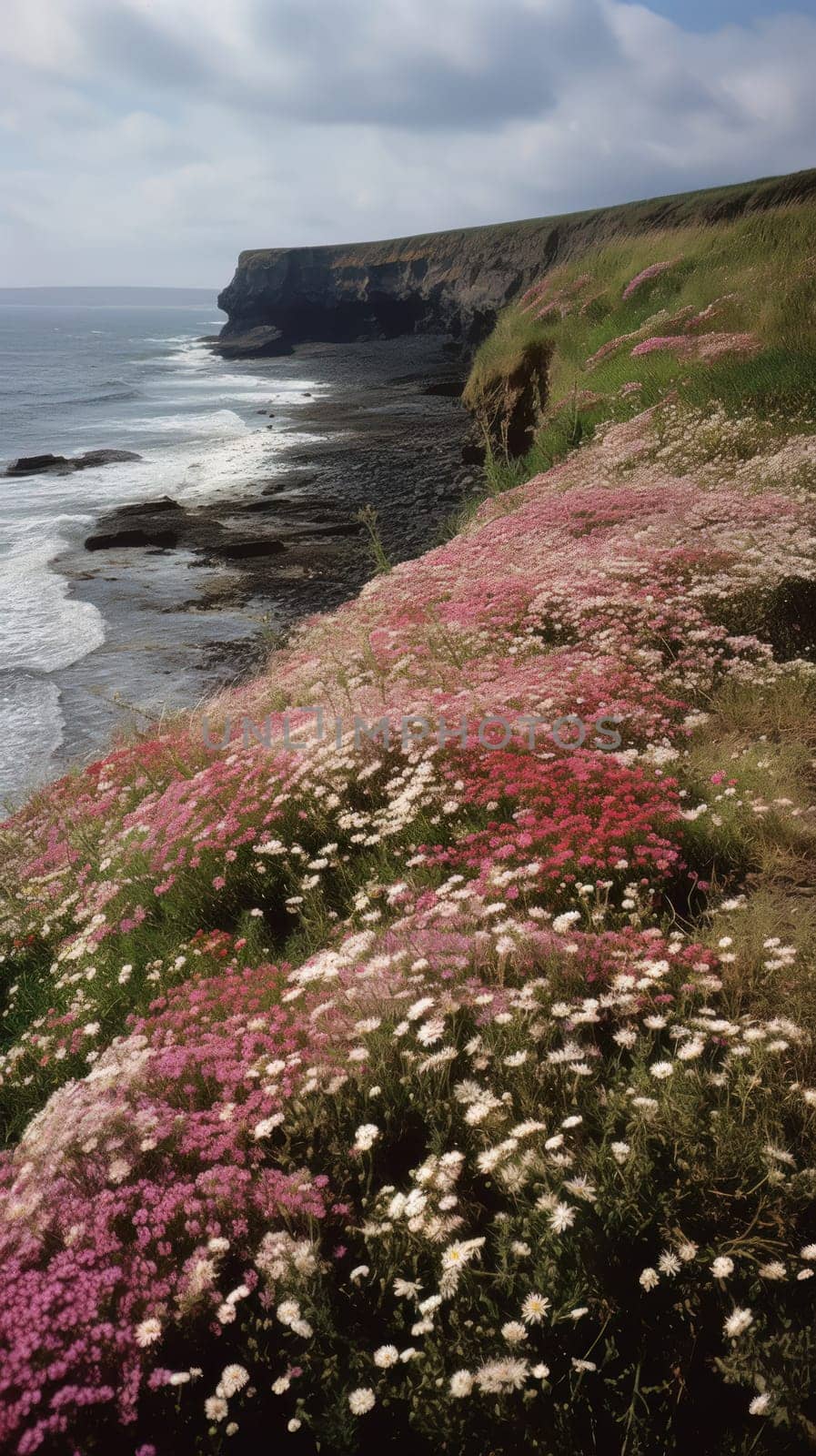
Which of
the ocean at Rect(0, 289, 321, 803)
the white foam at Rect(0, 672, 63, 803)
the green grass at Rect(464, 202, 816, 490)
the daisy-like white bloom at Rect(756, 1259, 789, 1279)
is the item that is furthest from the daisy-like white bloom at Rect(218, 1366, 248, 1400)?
the green grass at Rect(464, 202, 816, 490)

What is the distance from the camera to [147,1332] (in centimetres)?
248

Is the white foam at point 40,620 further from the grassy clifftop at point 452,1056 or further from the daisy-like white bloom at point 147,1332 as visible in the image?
the daisy-like white bloom at point 147,1332

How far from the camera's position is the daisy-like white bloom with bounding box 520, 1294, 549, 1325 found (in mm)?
2264

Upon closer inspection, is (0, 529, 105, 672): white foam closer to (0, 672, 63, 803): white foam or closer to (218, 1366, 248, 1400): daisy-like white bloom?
(0, 672, 63, 803): white foam

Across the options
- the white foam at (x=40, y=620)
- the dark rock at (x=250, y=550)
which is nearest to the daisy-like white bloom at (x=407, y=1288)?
the white foam at (x=40, y=620)

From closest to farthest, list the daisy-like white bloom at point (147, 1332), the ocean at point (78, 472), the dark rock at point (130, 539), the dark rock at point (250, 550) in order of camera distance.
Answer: the daisy-like white bloom at point (147, 1332), the ocean at point (78, 472), the dark rock at point (250, 550), the dark rock at point (130, 539)

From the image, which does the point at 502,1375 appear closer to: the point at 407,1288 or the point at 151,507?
the point at 407,1288

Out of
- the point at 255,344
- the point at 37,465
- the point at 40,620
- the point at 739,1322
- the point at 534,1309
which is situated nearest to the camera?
the point at 739,1322

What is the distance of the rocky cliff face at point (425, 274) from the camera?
42.9 metres

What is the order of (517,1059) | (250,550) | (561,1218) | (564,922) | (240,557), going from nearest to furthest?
(561,1218) → (517,1059) → (564,922) → (240,557) → (250,550)

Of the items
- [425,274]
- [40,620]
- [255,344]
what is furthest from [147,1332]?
[255,344]

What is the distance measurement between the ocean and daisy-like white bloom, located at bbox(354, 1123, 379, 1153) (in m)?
9.33

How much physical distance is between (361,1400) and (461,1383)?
274 millimetres

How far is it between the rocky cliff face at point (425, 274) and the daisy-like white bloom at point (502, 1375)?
37687 millimetres
